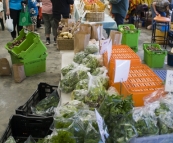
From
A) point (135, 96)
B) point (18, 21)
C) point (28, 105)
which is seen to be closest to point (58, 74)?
point (28, 105)

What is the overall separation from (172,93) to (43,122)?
950 millimetres

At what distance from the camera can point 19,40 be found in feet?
12.6

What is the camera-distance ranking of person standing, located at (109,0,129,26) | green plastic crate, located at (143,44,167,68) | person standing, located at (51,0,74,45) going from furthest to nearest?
person standing, located at (51,0,74,45) → person standing, located at (109,0,129,26) → green plastic crate, located at (143,44,167,68)

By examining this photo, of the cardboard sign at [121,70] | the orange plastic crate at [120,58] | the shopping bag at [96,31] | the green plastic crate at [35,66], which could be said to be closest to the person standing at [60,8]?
the green plastic crate at [35,66]

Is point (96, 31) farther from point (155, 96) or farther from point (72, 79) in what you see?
point (155, 96)

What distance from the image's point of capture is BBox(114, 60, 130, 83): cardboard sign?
138 centimetres

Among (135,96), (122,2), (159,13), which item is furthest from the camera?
(159,13)

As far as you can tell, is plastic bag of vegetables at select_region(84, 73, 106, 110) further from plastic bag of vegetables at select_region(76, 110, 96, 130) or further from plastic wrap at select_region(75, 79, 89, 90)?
plastic bag of vegetables at select_region(76, 110, 96, 130)

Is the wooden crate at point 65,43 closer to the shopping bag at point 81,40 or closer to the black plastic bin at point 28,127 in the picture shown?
the shopping bag at point 81,40

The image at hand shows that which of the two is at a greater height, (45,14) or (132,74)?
(45,14)

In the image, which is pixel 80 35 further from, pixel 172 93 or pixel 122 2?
pixel 122 2

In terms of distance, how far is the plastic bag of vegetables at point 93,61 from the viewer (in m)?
2.08

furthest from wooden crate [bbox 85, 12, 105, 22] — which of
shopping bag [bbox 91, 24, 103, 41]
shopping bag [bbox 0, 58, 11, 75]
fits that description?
shopping bag [bbox 0, 58, 11, 75]

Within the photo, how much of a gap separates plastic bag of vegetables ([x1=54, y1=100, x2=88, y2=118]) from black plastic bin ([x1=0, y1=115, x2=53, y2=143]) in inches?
16.1
